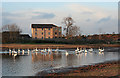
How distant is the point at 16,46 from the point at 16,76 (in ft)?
129

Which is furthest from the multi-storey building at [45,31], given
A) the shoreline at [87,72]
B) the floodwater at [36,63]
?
the shoreline at [87,72]

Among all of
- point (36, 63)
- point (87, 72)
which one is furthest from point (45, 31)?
point (87, 72)

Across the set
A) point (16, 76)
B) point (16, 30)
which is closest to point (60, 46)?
point (16, 30)

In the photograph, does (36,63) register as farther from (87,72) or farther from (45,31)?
(45,31)

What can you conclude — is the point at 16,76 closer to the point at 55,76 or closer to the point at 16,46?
the point at 55,76

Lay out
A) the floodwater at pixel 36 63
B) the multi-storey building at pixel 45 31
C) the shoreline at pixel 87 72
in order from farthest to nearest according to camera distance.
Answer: the multi-storey building at pixel 45 31 → the floodwater at pixel 36 63 → the shoreline at pixel 87 72

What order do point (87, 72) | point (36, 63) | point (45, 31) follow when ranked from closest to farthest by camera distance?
point (87, 72)
point (36, 63)
point (45, 31)

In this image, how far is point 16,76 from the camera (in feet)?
49.5

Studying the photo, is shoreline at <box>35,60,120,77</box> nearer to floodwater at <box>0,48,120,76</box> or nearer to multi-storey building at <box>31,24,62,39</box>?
floodwater at <box>0,48,120,76</box>

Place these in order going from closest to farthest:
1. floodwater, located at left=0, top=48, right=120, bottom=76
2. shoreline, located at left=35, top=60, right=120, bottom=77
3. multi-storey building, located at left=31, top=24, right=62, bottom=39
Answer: shoreline, located at left=35, top=60, right=120, bottom=77
floodwater, located at left=0, top=48, right=120, bottom=76
multi-storey building, located at left=31, top=24, right=62, bottom=39

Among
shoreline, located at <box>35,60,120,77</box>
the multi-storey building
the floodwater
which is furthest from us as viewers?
the multi-storey building

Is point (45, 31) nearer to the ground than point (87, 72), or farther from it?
farther from it

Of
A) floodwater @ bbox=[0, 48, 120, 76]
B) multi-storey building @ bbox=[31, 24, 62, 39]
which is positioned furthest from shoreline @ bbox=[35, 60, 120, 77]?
multi-storey building @ bbox=[31, 24, 62, 39]

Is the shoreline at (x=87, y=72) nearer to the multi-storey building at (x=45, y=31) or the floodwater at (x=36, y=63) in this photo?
the floodwater at (x=36, y=63)
